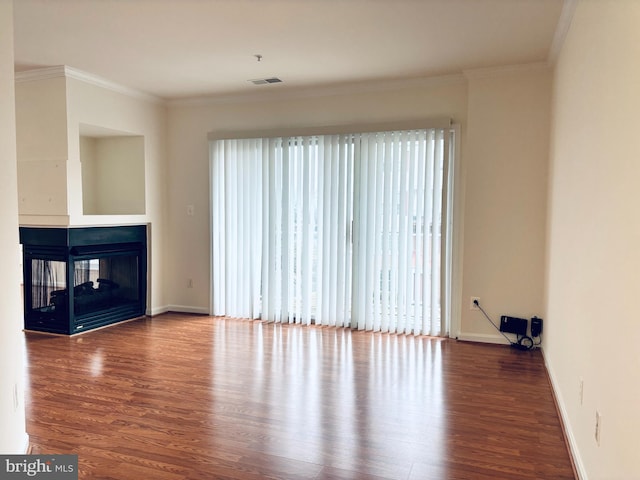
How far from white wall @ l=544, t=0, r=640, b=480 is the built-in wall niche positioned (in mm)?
4458

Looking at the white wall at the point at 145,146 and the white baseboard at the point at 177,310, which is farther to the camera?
the white baseboard at the point at 177,310

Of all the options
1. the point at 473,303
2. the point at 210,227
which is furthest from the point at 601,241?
the point at 210,227

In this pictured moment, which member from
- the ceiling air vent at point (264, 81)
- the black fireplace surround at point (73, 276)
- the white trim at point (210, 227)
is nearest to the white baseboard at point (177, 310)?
the white trim at point (210, 227)

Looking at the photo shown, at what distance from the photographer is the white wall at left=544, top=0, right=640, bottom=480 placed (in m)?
1.52

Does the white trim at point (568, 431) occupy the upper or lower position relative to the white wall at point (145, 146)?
lower

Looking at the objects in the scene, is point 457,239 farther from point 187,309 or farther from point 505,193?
point 187,309

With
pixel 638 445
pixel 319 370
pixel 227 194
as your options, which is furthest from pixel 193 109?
pixel 638 445

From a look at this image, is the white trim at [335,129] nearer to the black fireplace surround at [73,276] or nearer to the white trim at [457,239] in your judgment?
the white trim at [457,239]

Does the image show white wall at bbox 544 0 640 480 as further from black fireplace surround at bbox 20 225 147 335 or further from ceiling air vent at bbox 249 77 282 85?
black fireplace surround at bbox 20 225 147 335

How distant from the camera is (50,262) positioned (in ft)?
15.7

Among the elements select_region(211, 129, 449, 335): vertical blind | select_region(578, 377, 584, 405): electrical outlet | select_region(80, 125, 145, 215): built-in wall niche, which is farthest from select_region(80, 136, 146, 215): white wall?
select_region(578, 377, 584, 405): electrical outlet

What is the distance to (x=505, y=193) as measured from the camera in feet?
14.3

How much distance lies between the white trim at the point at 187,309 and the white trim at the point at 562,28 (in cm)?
446

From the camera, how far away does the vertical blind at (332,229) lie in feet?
15.4
